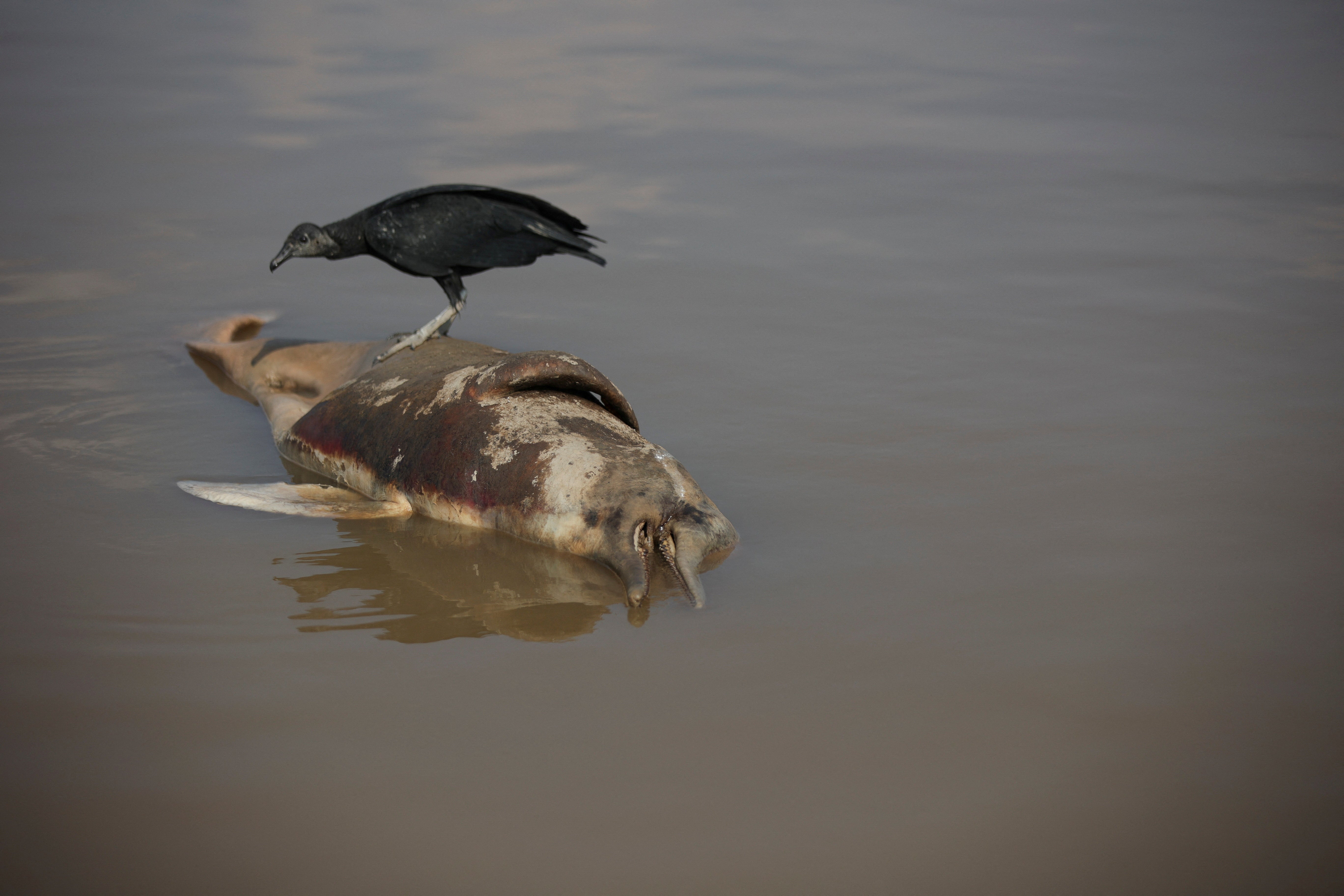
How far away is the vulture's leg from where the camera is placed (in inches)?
214

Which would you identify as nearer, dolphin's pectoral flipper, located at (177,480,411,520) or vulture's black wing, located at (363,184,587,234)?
dolphin's pectoral flipper, located at (177,480,411,520)

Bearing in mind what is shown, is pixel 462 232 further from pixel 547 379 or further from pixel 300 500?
pixel 300 500

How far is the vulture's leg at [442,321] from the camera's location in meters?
5.43

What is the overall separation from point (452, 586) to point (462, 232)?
1892mm

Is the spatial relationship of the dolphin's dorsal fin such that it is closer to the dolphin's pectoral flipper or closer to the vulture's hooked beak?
the dolphin's pectoral flipper

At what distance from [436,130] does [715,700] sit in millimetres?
8365

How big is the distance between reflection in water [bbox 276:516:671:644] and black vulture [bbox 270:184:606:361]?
133cm

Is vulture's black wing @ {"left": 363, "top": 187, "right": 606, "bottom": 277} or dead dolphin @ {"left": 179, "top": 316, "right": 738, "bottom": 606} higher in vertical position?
vulture's black wing @ {"left": 363, "top": 187, "right": 606, "bottom": 277}

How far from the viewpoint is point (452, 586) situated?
4.11 meters

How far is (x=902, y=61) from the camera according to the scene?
43.7 feet

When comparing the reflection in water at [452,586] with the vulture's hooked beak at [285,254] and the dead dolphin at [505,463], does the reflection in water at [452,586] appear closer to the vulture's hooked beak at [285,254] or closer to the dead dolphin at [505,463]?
the dead dolphin at [505,463]

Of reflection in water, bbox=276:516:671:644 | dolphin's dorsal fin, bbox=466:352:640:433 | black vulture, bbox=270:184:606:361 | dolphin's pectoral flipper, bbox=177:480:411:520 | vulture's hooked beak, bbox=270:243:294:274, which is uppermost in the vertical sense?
black vulture, bbox=270:184:606:361

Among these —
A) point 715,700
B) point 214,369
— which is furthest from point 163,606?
point 214,369

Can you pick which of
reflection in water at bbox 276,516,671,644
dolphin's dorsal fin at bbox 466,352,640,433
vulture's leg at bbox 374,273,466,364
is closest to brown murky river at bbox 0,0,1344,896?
reflection in water at bbox 276,516,671,644
